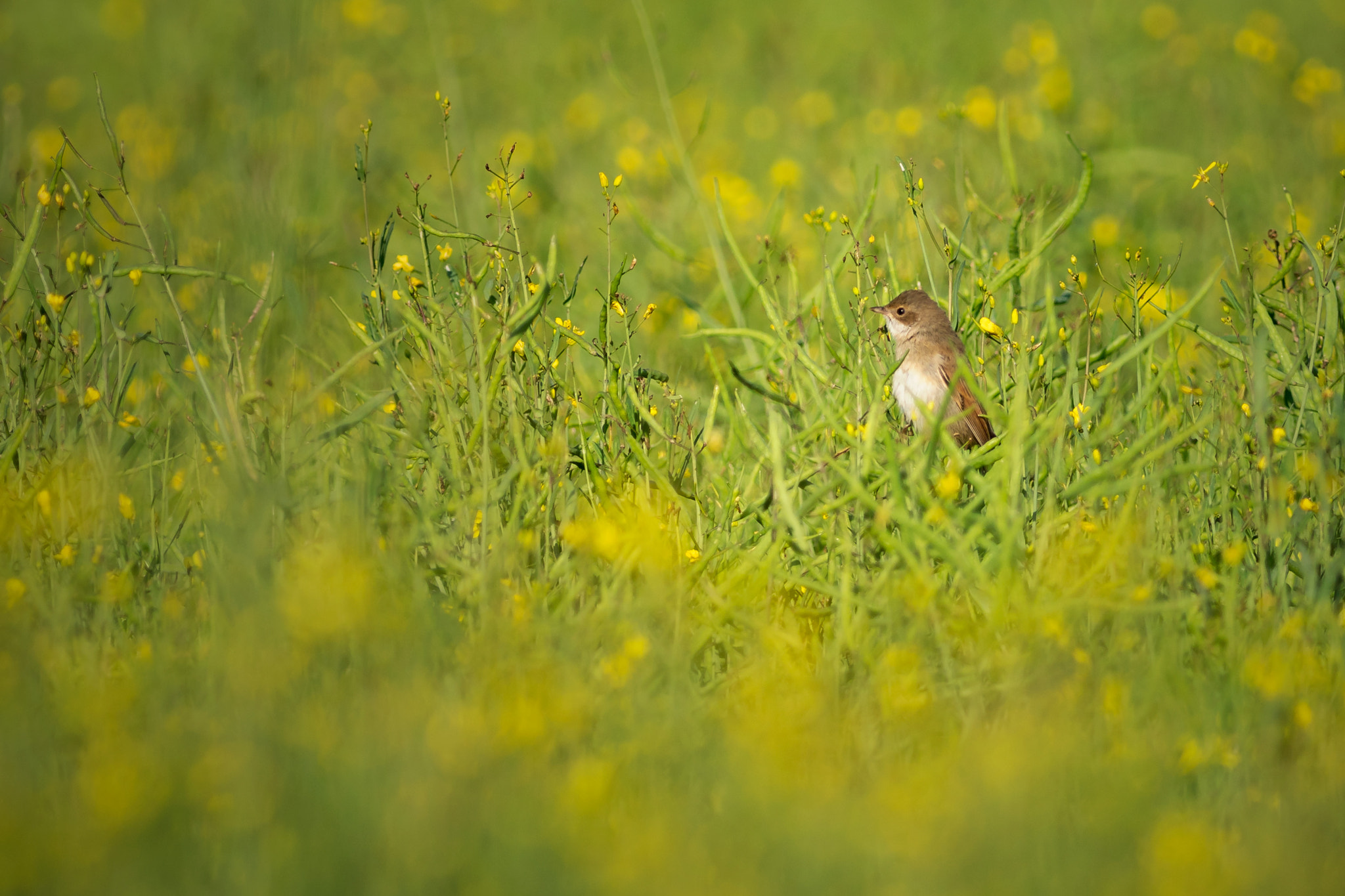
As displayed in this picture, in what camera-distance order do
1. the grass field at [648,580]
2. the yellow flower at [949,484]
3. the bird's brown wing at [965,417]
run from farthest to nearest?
the bird's brown wing at [965,417]
the yellow flower at [949,484]
the grass field at [648,580]

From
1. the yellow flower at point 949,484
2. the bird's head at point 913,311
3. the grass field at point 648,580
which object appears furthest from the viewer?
the bird's head at point 913,311

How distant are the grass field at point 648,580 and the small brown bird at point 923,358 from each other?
236 mm

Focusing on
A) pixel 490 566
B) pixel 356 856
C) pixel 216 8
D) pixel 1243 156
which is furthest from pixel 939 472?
pixel 216 8

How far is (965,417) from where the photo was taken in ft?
17.6

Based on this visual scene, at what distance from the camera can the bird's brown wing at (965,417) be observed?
5.32 metres

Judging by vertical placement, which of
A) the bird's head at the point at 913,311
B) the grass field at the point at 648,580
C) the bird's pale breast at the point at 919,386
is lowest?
the grass field at the point at 648,580

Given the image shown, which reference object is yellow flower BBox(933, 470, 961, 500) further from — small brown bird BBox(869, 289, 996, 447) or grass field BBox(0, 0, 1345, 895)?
small brown bird BBox(869, 289, 996, 447)

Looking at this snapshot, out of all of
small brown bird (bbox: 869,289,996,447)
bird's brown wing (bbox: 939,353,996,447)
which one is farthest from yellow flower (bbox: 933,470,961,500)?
bird's brown wing (bbox: 939,353,996,447)

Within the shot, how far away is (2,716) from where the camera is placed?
287 cm

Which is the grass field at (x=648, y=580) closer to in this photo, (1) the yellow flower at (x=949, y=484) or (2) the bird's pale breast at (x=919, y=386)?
(1) the yellow flower at (x=949, y=484)

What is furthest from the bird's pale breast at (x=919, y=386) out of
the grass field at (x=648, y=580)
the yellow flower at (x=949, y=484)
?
the yellow flower at (x=949, y=484)

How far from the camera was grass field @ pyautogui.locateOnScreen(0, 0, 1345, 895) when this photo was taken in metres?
2.54

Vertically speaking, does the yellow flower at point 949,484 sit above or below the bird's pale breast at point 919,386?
below

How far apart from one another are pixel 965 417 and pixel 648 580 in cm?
246
